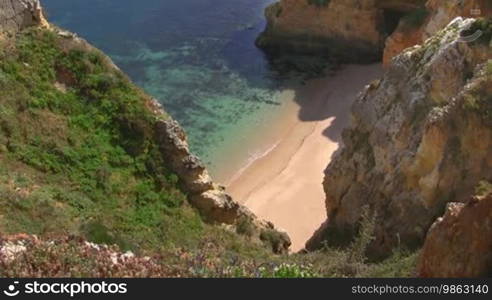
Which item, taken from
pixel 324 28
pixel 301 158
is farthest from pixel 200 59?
pixel 301 158

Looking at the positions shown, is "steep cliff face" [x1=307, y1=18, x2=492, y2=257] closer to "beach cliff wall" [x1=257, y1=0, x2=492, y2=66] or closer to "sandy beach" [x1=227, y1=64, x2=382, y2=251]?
"sandy beach" [x1=227, y1=64, x2=382, y2=251]

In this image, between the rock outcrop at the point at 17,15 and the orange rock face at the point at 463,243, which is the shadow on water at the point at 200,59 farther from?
the orange rock face at the point at 463,243

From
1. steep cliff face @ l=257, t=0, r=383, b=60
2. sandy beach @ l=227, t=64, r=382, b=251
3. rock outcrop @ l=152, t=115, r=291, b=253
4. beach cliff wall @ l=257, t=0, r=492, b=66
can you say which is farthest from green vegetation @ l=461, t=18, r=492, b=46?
steep cliff face @ l=257, t=0, r=383, b=60

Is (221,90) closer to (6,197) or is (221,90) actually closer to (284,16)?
(284,16)

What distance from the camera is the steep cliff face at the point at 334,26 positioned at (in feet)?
164

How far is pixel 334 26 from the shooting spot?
5181 cm

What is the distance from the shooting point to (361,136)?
26422 millimetres

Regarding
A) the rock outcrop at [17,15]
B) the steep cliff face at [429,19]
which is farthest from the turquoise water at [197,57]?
the rock outcrop at [17,15]

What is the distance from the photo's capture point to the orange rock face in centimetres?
1496

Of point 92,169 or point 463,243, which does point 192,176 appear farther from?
point 463,243

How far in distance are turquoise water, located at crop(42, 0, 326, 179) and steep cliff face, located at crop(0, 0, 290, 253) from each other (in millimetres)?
12205

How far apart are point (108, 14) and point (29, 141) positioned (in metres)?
37.2

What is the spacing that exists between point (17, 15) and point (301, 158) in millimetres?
18977

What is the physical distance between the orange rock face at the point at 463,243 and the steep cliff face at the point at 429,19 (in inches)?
855
